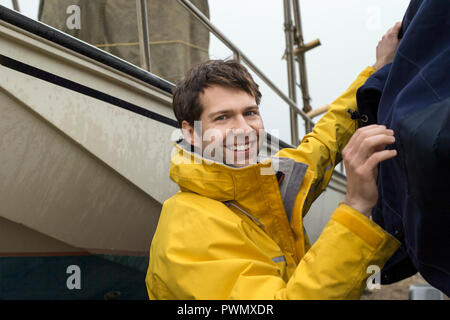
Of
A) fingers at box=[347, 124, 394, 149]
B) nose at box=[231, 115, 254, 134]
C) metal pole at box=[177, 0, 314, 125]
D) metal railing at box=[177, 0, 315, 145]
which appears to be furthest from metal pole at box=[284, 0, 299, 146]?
fingers at box=[347, 124, 394, 149]

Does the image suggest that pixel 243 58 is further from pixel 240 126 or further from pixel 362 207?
pixel 362 207

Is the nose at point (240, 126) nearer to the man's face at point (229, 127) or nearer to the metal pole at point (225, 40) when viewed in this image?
the man's face at point (229, 127)

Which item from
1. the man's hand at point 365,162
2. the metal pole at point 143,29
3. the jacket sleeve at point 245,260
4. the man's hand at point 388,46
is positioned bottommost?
the jacket sleeve at point 245,260

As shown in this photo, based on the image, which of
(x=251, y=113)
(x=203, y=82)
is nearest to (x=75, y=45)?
(x=203, y=82)

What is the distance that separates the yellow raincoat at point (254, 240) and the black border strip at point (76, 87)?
790 millimetres

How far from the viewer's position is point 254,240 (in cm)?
115

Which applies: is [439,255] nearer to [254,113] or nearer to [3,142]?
[254,113]

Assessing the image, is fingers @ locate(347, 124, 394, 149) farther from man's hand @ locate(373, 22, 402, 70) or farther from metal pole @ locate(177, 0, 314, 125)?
metal pole @ locate(177, 0, 314, 125)

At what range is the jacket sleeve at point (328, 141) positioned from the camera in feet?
4.74

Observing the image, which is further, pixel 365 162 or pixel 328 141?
pixel 328 141

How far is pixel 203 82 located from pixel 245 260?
67 cm

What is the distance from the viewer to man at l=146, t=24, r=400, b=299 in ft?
2.90

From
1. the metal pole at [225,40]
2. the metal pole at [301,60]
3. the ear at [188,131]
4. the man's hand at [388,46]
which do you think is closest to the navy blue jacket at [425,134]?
the man's hand at [388,46]
